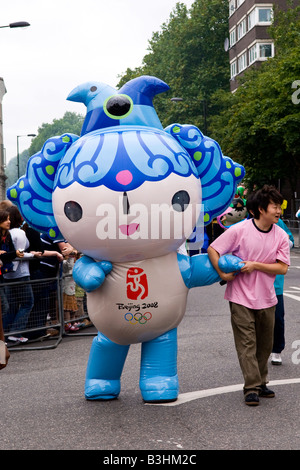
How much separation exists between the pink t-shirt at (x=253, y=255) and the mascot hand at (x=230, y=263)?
0.43 feet

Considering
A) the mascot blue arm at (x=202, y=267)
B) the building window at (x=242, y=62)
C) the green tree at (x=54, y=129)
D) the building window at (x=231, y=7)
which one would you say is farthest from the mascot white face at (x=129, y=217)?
the green tree at (x=54, y=129)

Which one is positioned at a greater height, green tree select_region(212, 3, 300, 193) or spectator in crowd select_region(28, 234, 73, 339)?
green tree select_region(212, 3, 300, 193)

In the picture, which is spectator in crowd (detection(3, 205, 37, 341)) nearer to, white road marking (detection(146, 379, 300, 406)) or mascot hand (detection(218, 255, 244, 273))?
white road marking (detection(146, 379, 300, 406))

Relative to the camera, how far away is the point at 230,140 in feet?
109

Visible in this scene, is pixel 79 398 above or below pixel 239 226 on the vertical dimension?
below

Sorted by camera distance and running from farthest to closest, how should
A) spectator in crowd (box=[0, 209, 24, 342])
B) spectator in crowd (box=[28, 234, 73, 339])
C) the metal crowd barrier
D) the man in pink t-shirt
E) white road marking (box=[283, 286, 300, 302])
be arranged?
white road marking (box=[283, 286, 300, 302]) → spectator in crowd (box=[28, 234, 73, 339]) → the metal crowd barrier → spectator in crowd (box=[0, 209, 24, 342]) → the man in pink t-shirt

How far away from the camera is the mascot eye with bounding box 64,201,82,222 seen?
539cm

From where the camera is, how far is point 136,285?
17.9 feet

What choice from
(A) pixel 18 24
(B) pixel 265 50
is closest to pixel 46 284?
(A) pixel 18 24

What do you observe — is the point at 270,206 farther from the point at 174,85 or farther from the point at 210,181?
the point at 174,85

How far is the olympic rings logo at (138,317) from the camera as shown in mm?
5488

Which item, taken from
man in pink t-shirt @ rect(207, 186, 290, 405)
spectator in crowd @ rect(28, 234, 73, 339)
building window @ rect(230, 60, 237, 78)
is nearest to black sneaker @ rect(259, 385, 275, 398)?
man in pink t-shirt @ rect(207, 186, 290, 405)
